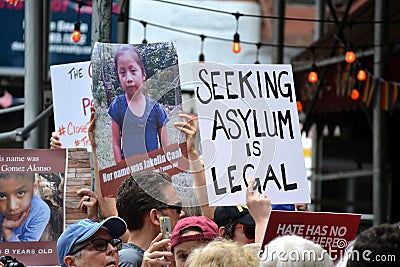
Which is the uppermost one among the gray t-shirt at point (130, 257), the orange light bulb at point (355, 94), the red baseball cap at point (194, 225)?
the orange light bulb at point (355, 94)

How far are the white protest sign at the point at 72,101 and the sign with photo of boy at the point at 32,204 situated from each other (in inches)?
35.0

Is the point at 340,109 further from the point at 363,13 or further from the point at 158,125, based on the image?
the point at 158,125

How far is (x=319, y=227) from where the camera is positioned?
4.66 m

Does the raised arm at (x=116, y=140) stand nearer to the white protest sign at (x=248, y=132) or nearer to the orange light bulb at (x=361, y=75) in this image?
the white protest sign at (x=248, y=132)

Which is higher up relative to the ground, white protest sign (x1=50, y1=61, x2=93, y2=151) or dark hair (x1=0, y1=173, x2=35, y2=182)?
white protest sign (x1=50, y1=61, x2=93, y2=151)

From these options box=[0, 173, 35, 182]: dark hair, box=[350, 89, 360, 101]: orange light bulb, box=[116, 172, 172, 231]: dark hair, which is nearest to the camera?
box=[116, 172, 172, 231]: dark hair

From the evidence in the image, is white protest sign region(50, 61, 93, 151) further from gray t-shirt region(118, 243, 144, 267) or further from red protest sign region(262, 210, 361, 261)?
red protest sign region(262, 210, 361, 261)

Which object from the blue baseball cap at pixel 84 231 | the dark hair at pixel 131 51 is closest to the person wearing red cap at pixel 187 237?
the blue baseball cap at pixel 84 231

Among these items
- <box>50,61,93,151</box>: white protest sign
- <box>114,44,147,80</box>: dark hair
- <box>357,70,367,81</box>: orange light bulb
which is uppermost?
<box>357,70,367,81</box>: orange light bulb

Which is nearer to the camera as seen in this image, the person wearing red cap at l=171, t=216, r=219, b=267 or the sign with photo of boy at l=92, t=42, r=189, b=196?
the person wearing red cap at l=171, t=216, r=219, b=267

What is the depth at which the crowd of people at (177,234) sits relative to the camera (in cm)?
380

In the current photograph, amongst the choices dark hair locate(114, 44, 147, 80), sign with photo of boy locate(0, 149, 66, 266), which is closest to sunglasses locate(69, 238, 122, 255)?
sign with photo of boy locate(0, 149, 66, 266)

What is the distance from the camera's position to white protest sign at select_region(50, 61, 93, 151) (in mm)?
6863

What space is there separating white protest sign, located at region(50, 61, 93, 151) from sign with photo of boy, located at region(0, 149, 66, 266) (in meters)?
0.89
